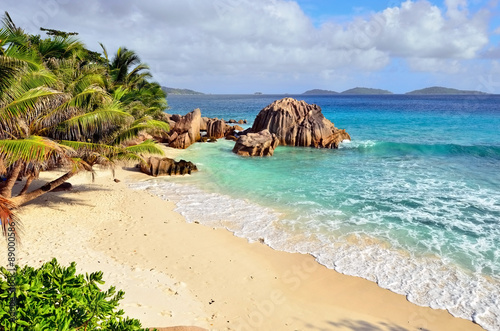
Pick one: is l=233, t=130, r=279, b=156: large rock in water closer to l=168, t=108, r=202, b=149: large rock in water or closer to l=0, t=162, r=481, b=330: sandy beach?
l=168, t=108, r=202, b=149: large rock in water

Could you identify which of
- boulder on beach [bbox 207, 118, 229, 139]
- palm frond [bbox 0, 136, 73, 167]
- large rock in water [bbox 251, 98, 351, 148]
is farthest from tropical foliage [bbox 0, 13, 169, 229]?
boulder on beach [bbox 207, 118, 229, 139]

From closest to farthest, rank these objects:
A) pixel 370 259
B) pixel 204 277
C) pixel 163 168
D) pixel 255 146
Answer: pixel 204 277 < pixel 370 259 < pixel 163 168 < pixel 255 146

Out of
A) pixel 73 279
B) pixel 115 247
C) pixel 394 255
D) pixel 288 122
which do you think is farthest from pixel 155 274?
pixel 288 122

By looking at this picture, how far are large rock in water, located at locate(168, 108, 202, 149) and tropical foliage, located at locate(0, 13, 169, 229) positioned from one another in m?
14.3

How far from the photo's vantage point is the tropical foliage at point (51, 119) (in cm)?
868

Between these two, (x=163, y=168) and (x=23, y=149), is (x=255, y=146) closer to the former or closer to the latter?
(x=163, y=168)

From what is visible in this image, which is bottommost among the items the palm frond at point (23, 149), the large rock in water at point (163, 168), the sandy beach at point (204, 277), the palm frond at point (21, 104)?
the sandy beach at point (204, 277)

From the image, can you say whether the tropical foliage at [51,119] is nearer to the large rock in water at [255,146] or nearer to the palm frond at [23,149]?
the palm frond at [23,149]

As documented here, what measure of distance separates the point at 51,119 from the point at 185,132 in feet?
75.6

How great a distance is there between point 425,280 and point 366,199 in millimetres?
7458

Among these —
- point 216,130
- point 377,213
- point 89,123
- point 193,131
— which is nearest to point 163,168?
point 89,123

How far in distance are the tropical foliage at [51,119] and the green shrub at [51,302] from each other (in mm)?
1884

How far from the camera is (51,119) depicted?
11.2 m

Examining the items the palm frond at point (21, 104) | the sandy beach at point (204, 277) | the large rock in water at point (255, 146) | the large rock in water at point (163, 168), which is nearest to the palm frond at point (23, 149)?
the palm frond at point (21, 104)
